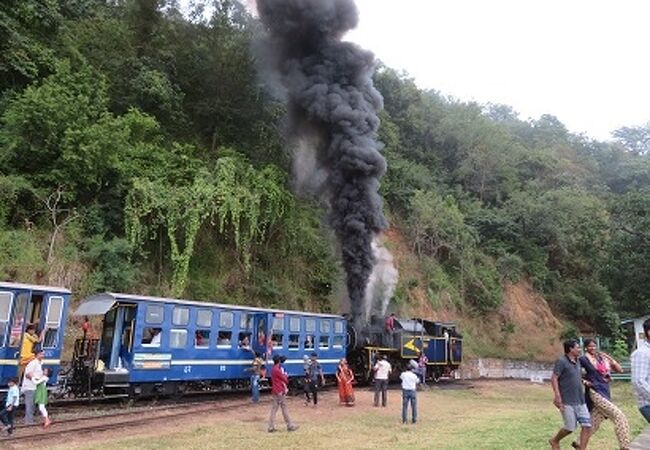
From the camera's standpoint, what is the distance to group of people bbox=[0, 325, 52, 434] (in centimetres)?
1005

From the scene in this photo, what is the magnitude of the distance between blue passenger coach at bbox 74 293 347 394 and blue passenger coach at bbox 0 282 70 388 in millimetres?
1080

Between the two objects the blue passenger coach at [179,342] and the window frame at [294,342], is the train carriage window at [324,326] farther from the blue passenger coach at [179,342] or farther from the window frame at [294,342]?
the window frame at [294,342]

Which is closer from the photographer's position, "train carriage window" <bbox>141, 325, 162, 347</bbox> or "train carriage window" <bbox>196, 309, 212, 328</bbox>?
"train carriage window" <bbox>141, 325, 162, 347</bbox>

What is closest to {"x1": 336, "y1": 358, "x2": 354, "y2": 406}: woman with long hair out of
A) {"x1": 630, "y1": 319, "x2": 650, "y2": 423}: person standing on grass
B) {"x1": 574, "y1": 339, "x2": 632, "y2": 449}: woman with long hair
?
{"x1": 574, "y1": 339, "x2": 632, "y2": 449}: woman with long hair

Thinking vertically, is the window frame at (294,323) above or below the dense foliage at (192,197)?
below

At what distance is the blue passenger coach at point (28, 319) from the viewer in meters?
11.7

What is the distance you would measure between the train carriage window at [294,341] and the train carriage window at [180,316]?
4.14 m

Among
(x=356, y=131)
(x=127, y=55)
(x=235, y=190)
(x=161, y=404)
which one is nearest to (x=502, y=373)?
(x=356, y=131)

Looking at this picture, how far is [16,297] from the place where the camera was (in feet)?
39.2

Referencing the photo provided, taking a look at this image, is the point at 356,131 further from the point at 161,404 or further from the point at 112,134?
the point at 161,404

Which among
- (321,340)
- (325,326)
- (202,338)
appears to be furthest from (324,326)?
(202,338)

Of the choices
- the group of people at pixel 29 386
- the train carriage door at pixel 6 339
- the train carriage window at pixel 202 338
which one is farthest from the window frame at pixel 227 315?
the train carriage door at pixel 6 339

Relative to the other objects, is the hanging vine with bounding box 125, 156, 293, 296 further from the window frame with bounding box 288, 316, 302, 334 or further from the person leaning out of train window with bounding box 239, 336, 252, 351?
the window frame with bounding box 288, 316, 302, 334

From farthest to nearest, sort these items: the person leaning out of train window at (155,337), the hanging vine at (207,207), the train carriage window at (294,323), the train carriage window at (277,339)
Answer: the hanging vine at (207,207), the train carriage window at (294,323), the train carriage window at (277,339), the person leaning out of train window at (155,337)
